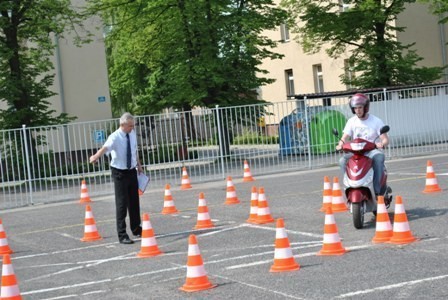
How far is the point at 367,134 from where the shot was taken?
38.8 ft

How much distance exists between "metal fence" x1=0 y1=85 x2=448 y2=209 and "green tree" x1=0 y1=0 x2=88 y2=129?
6.78m

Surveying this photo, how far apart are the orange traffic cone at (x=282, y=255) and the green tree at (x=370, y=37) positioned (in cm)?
2797

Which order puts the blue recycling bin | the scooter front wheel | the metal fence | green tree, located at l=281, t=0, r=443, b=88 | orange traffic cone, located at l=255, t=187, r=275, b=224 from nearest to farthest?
the scooter front wheel
orange traffic cone, located at l=255, t=187, r=275, b=224
the metal fence
the blue recycling bin
green tree, located at l=281, t=0, r=443, b=88

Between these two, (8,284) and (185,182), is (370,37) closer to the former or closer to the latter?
(185,182)

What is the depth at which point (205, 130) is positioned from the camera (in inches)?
949

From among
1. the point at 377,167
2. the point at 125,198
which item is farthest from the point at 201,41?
the point at 377,167

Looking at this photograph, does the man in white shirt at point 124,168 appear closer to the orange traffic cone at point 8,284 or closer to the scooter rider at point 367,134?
the scooter rider at point 367,134

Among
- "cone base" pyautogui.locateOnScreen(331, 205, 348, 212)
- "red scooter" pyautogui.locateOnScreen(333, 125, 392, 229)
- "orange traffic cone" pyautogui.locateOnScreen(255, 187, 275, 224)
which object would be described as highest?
"red scooter" pyautogui.locateOnScreen(333, 125, 392, 229)

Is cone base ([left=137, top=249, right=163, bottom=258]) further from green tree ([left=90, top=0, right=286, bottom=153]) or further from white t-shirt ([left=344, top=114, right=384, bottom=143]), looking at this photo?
green tree ([left=90, top=0, right=286, bottom=153])

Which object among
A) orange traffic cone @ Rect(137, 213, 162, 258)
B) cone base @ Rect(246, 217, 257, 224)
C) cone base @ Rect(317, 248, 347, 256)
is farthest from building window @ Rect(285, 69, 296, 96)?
cone base @ Rect(317, 248, 347, 256)

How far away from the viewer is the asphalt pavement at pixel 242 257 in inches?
304

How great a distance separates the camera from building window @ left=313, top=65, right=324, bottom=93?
4906 cm

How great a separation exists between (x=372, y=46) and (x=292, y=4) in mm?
4585

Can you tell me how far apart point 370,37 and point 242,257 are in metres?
28.6
